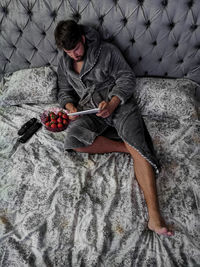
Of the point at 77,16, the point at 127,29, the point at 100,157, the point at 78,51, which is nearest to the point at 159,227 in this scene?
the point at 100,157

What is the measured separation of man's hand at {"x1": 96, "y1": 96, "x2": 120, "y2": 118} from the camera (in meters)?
1.06

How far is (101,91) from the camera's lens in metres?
1.21

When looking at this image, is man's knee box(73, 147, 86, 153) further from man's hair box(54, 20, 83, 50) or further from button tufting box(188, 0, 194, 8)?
button tufting box(188, 0, 194, 8)

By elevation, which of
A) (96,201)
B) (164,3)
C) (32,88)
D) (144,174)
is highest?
(164,3)

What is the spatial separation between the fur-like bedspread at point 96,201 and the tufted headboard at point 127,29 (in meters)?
0.24

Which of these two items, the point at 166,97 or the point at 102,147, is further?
the point at 166,97

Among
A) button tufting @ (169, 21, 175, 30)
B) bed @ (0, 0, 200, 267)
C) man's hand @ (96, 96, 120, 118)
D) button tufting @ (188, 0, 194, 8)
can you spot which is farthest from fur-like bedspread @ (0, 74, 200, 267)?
button tufting @ (188, 0, 194, 8)

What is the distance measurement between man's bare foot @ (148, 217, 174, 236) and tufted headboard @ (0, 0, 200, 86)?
901 mm

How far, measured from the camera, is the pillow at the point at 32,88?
1337 millimetres

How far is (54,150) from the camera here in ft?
3.81

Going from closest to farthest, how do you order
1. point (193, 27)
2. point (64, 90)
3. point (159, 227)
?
1. point (159, 227)
2. point (193, 27)
3. point (64, 90)

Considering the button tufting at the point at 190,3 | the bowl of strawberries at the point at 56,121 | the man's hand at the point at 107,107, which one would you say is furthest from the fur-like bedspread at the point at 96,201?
the button tufting at the point at 190,3

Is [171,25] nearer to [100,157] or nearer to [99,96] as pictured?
[99,96]

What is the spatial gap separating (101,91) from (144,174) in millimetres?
518
